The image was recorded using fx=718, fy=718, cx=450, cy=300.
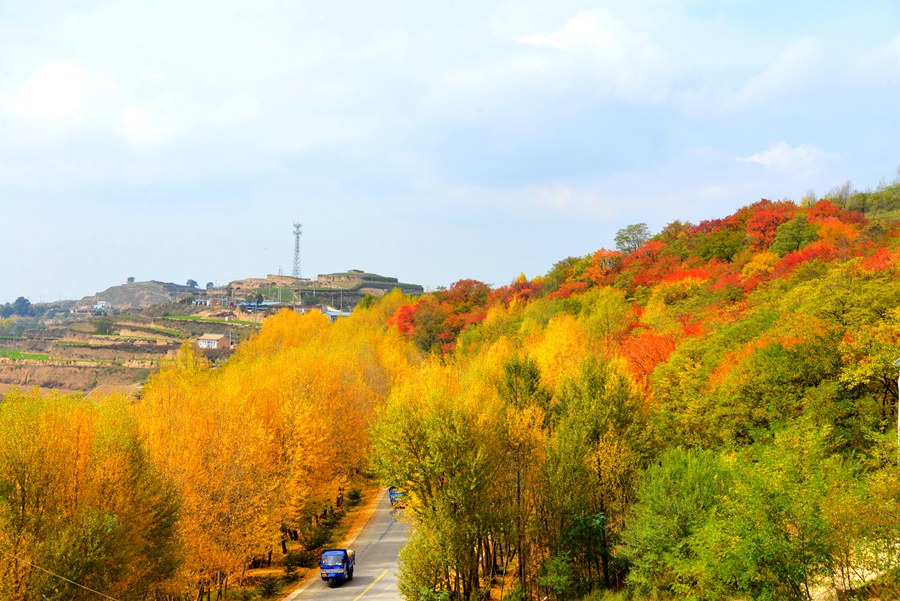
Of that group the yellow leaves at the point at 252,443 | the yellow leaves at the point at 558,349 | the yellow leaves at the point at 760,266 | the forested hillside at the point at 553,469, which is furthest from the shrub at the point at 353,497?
the yellow leaves at the point at 760,266

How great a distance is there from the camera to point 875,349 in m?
26.3

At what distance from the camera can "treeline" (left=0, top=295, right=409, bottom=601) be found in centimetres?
2109

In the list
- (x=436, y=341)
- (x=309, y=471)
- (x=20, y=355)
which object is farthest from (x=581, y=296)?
(x=20, y=355)

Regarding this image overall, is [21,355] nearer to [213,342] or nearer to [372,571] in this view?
[213,342]

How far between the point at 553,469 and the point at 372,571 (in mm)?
11142

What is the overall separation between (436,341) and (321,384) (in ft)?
136

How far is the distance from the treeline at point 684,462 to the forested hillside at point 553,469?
10 cm

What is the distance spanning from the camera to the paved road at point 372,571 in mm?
31281

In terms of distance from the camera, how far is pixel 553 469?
1206 inches

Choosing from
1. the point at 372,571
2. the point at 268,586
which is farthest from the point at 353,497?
the point at 268,586

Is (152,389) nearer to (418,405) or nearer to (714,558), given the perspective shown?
(418,405)

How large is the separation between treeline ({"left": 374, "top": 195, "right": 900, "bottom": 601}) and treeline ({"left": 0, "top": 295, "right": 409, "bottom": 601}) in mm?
6597

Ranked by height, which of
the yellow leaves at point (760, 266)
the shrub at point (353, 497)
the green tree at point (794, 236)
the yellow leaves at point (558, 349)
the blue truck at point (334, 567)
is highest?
the green tree at point (794, 236)

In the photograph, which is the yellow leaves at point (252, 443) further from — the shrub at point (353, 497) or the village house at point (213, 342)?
the village house at point (213, 342)
